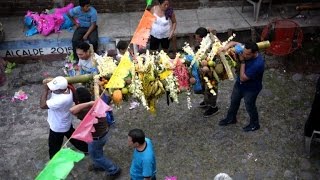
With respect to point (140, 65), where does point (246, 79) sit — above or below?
below

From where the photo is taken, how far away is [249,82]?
5938mm

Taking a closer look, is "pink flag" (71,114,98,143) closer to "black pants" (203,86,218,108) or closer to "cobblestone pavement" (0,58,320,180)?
"cobblestone pavement" (0,58,320,180)

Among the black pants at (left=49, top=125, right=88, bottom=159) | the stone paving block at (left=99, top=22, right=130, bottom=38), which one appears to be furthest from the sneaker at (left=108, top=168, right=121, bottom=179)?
the stone paving block at (left=99, top=22, right=130, bottom=38)

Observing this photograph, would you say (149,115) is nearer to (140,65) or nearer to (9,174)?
(140,65)

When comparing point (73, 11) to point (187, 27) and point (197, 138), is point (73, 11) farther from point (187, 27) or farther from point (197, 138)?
point (197, 138)

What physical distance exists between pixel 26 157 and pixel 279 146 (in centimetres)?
394

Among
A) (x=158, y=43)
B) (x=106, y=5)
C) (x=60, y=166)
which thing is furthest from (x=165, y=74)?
(x=106, y=5)

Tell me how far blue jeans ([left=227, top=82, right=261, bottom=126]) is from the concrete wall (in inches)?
133

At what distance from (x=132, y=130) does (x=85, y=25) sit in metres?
4.07

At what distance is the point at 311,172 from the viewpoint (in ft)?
19.5

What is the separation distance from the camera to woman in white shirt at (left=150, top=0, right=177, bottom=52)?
7.18m

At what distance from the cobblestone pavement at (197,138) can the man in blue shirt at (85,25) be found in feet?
4.19

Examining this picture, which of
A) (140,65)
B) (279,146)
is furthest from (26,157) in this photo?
(279,146)

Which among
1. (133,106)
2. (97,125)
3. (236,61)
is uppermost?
(236,61)
